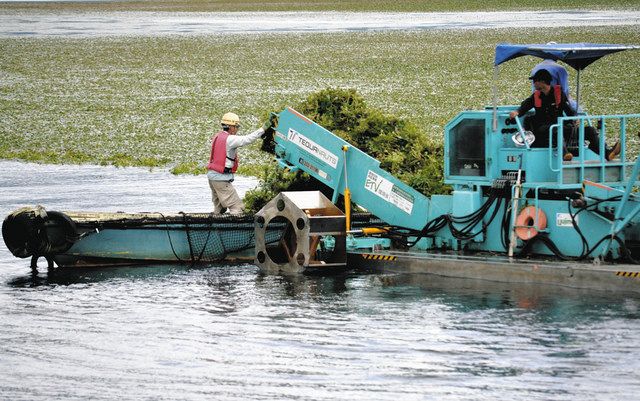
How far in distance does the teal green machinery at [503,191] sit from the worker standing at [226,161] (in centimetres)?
94

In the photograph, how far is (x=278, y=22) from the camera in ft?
294

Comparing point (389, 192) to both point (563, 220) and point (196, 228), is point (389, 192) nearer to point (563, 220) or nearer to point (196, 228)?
point (563, 220)

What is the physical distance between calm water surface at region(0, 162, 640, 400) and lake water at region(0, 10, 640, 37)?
5618cm

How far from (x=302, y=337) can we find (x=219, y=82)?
36.3 meters

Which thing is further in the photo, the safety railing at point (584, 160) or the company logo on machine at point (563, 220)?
the company logo on machine at point (563, 220)

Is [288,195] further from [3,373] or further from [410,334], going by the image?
[3,373]

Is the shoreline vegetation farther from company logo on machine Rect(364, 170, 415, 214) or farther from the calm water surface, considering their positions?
the calm water surface

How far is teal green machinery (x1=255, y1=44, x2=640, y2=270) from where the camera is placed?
17156mm

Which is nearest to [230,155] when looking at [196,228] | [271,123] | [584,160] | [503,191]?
[271,123]

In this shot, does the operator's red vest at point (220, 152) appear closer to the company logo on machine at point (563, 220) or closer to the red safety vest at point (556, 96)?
the red safety vest at point (556, 96)

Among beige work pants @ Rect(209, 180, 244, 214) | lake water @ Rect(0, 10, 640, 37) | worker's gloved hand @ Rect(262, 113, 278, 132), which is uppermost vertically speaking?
lake water @ Rect(0, 10, 640, 37)

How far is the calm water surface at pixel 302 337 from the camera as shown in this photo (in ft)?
43.7

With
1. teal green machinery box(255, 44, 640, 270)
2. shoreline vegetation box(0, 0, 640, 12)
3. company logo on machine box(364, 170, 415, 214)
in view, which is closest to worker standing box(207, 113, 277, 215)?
teal green machinery box(255, 44, 640, 270)

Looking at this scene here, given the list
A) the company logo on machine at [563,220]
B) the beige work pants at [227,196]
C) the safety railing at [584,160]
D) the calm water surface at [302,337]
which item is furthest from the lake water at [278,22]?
the calm water surface at [302,337]
